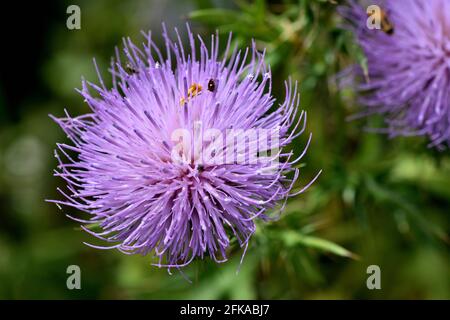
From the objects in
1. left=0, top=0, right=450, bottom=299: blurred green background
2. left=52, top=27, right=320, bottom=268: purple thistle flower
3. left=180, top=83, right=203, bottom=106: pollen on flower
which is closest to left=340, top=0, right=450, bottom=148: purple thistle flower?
left=0, top=0, right=450, bottom=299: blurred green background

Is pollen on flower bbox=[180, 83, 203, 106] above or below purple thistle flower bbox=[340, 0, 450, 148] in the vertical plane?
below

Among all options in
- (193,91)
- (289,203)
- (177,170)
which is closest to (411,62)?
(289,203)

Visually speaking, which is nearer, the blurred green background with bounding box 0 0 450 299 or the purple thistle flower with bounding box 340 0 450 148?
the purple thistle flower with bounding box 340 0 450 148

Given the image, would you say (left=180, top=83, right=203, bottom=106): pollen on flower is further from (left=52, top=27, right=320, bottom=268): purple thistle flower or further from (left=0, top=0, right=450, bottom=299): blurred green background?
(left=0, top=0, right=450, bottom=299): blurred green background

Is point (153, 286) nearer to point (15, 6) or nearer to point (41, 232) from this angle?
point (41, 232)

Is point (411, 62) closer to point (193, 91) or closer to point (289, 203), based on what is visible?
point (289, 203)

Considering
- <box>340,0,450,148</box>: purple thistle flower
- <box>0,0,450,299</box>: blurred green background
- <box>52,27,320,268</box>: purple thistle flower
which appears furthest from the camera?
<box>0,0,450,299</box>: blurred green background
